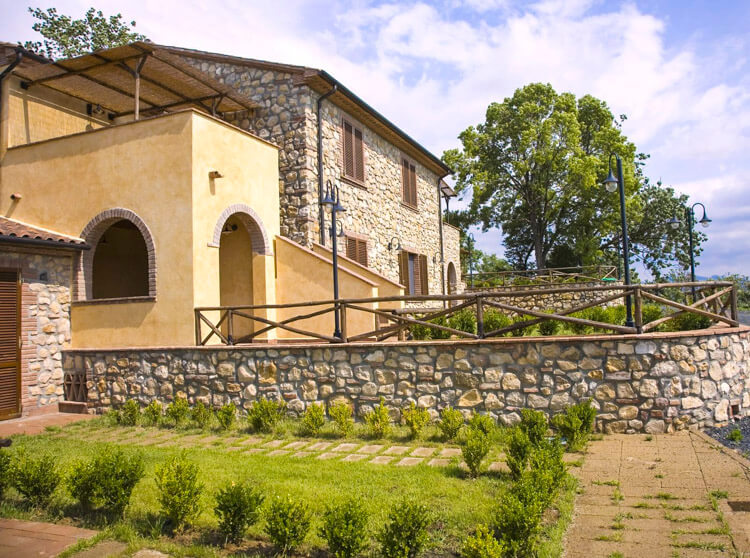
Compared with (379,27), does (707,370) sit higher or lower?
lower

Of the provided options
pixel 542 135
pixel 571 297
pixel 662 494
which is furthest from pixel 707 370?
pixel 542 135

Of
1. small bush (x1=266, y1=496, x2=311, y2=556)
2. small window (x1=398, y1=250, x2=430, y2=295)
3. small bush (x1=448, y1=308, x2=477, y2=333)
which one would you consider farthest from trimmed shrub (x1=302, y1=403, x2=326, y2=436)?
small window (x1=398, y1=250, x2=430, y2=295)

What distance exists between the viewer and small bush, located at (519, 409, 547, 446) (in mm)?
6652

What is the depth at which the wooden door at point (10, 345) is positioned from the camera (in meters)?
10.3

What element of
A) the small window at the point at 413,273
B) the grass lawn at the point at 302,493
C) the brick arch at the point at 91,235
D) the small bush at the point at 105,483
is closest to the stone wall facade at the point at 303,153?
the small window at the point at 413,273

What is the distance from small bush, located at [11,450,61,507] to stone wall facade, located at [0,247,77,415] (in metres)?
5.88

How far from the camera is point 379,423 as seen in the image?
8.12 m

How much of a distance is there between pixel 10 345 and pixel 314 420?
6174 millimetres

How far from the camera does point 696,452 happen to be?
271 inches

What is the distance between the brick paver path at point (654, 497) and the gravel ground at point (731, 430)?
0.94 ft

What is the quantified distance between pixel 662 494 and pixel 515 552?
2337mm

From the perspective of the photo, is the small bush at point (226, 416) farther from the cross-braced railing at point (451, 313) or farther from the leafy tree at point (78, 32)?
the leafy tree at point (78, 32)

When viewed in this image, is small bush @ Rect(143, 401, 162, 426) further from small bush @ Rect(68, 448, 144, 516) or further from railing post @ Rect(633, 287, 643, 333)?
railing post @ Rect(633, 287, 643, 333)

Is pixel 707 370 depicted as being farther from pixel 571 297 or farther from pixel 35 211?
pixel 571 297
